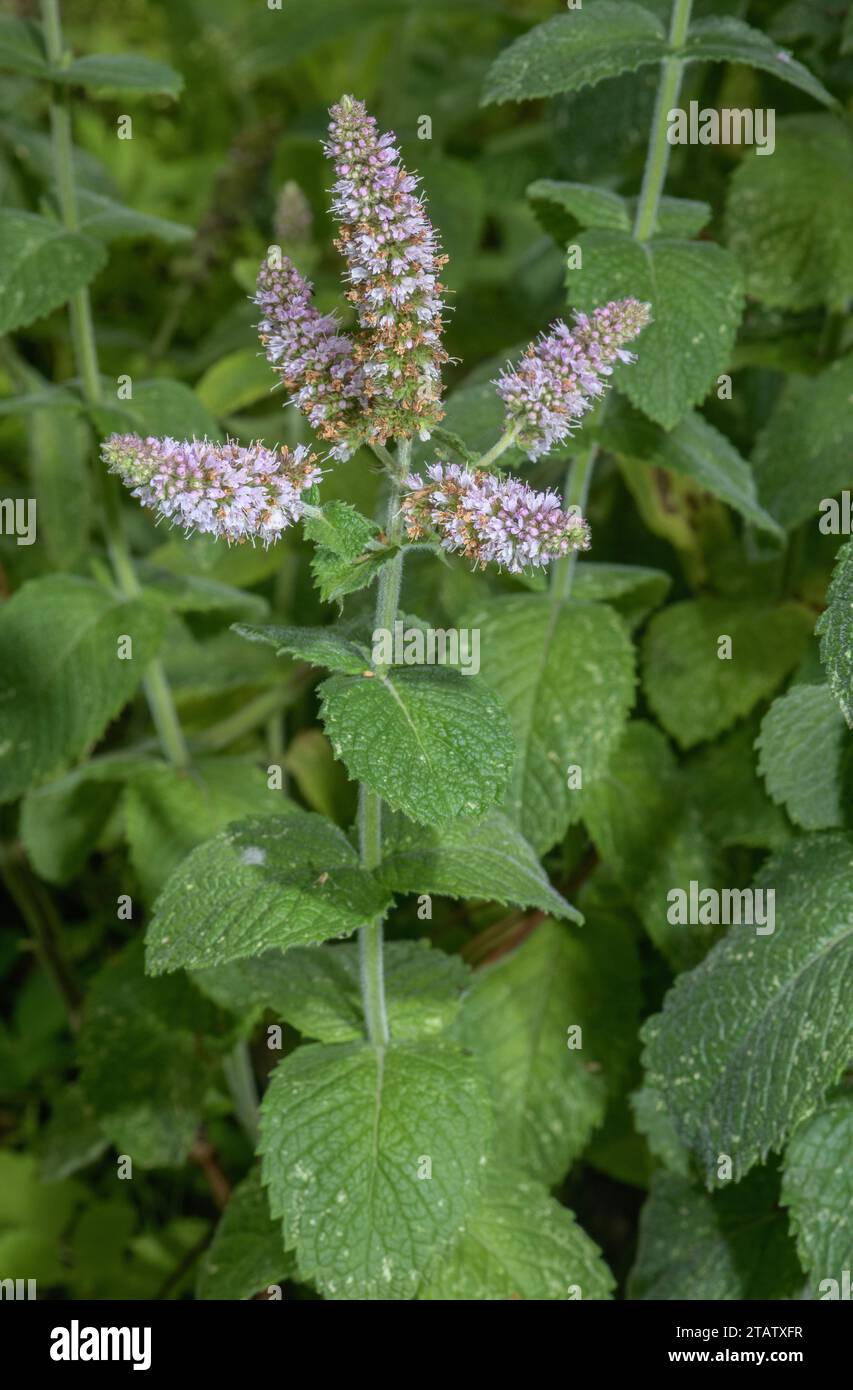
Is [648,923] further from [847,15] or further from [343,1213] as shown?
[847,15]

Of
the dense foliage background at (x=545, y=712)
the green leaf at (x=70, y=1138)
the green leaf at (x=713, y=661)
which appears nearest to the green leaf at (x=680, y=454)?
the dense foliage background at (x=545, y=712)

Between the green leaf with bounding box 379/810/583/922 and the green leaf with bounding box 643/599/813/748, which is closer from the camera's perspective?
the green leaf with bounding box 379/810/583/922

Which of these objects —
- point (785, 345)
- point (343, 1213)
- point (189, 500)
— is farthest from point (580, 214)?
point (343, 1213)

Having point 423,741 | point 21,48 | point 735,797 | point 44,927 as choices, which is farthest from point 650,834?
point 21,48

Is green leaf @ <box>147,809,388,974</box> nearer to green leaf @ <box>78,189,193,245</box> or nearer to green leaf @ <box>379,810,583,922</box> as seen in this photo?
green leaf @ <box>379,810,583,922</box>

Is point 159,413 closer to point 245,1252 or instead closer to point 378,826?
point 378,826

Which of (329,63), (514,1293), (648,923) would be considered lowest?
(514,1293)

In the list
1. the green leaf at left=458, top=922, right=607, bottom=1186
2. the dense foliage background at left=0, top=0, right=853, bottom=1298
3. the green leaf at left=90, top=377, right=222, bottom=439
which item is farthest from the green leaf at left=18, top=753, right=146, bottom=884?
the green leaf at left=458, top=922, right=607, bottom=1186
